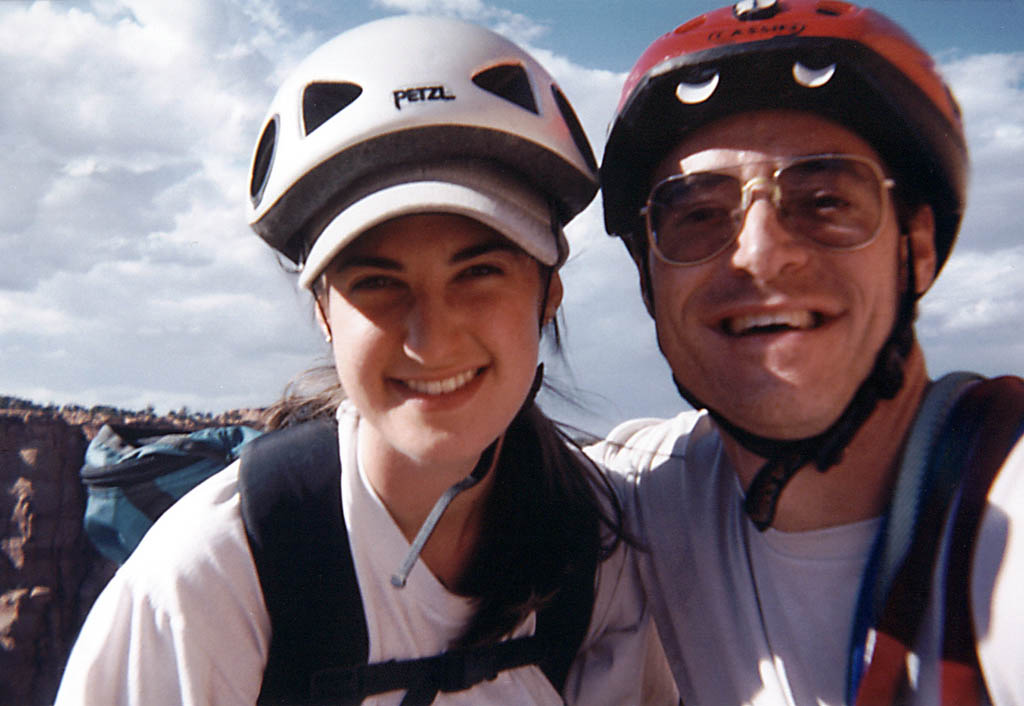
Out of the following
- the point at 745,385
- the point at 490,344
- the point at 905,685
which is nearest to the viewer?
the point at 905,685

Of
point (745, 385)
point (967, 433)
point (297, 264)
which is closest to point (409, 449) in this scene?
point (297, 264)

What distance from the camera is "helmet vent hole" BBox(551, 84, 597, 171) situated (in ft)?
8.34

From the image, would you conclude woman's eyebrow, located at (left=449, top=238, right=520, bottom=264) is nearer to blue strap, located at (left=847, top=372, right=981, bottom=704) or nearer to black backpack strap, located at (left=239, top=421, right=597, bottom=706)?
black backpack strap, located at (left=239, top=421, right=597, bottom=706)

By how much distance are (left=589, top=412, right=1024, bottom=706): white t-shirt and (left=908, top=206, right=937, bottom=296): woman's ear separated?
86cm

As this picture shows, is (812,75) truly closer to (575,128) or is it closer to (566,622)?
(575,128)

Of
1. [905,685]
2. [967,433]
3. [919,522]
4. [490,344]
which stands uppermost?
[490,344]

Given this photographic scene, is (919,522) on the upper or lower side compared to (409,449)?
lower

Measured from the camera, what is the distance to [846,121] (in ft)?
7.70

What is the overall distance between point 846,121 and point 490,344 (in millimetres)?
1477

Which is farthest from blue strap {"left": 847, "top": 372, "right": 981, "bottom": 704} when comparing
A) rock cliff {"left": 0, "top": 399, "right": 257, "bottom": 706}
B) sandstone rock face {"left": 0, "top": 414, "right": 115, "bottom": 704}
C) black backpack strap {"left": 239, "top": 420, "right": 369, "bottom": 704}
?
sandstone rock face {"left": 0, "top": 414, "right": 115, "bottom": 704}

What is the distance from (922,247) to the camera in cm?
249

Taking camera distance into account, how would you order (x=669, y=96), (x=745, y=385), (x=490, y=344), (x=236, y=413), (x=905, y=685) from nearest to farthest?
(x=905, y=685) → (x=490, y=344) → (x=745, y=385) → (x=669, y=96) → (x=236, y=413)

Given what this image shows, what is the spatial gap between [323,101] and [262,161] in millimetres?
382

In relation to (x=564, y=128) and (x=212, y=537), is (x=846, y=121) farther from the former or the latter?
(x=212, y=537)
